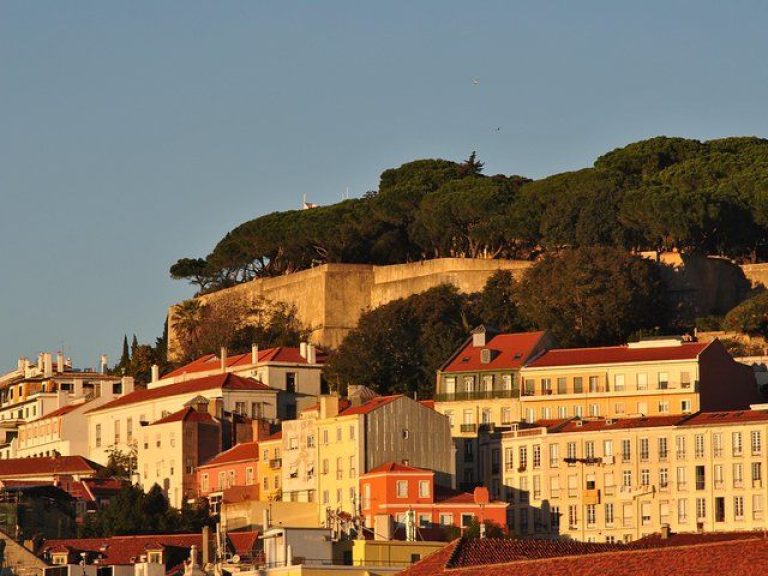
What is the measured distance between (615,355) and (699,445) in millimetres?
10252

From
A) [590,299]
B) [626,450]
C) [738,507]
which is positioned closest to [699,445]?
[626,450]

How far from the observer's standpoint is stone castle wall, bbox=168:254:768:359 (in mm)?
106875

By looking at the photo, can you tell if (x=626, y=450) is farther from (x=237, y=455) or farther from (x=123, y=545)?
(x=123, y=545)

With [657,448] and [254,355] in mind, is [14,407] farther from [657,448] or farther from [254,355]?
[657,448]

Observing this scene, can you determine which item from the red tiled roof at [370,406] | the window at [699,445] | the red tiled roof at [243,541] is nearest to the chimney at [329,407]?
the red tiled roof at [370,406]

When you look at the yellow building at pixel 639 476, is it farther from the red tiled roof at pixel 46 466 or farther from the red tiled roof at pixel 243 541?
the red tiled roof at pixel 46 466

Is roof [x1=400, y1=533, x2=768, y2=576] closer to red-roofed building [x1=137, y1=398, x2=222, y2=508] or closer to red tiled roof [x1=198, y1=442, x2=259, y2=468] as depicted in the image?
red tiled roof [x1=198, y1=442, x2=259, y2=468]

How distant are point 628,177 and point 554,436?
120ft

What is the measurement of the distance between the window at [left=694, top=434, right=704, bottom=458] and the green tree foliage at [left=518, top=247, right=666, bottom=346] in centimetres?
1711

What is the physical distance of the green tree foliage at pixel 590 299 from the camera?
9912cm

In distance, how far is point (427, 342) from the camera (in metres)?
100

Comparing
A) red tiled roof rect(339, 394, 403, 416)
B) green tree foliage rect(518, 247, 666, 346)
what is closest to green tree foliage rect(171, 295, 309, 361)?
green tree foliage rect(518, 247, 666, 346)

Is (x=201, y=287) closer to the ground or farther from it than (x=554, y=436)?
farther from it

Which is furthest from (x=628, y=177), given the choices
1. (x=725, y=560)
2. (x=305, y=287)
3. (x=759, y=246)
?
(x=725, y=560)
